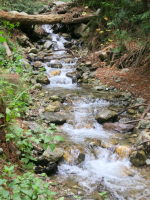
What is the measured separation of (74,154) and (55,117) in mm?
1751

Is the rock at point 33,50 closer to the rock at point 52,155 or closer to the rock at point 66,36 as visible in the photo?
the rock at point 66,36

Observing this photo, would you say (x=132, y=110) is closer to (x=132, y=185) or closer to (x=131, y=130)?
(x=131, y=130)

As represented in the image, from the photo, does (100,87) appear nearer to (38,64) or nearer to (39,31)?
(38,64)

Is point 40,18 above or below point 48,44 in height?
above

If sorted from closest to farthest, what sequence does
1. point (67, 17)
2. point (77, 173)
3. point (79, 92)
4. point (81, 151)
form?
point (77, 173)
point (81, 151)
point (79, 92)
point (67, 17)

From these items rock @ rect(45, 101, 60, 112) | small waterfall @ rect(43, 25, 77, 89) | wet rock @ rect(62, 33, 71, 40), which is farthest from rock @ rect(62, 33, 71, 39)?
rock @ rect(45, 101, 60, 112)

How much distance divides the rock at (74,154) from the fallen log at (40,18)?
28.2ft

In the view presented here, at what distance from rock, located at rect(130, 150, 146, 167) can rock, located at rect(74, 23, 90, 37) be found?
9.33 meters

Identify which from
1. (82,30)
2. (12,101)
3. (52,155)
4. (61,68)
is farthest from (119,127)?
(82,30)

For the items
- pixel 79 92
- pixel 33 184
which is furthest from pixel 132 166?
pixel 79 92

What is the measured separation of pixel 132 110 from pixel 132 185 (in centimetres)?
311

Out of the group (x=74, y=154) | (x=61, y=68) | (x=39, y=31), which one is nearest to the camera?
(x=74, y=154)

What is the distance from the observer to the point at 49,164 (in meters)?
4.75

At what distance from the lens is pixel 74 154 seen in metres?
5.44
